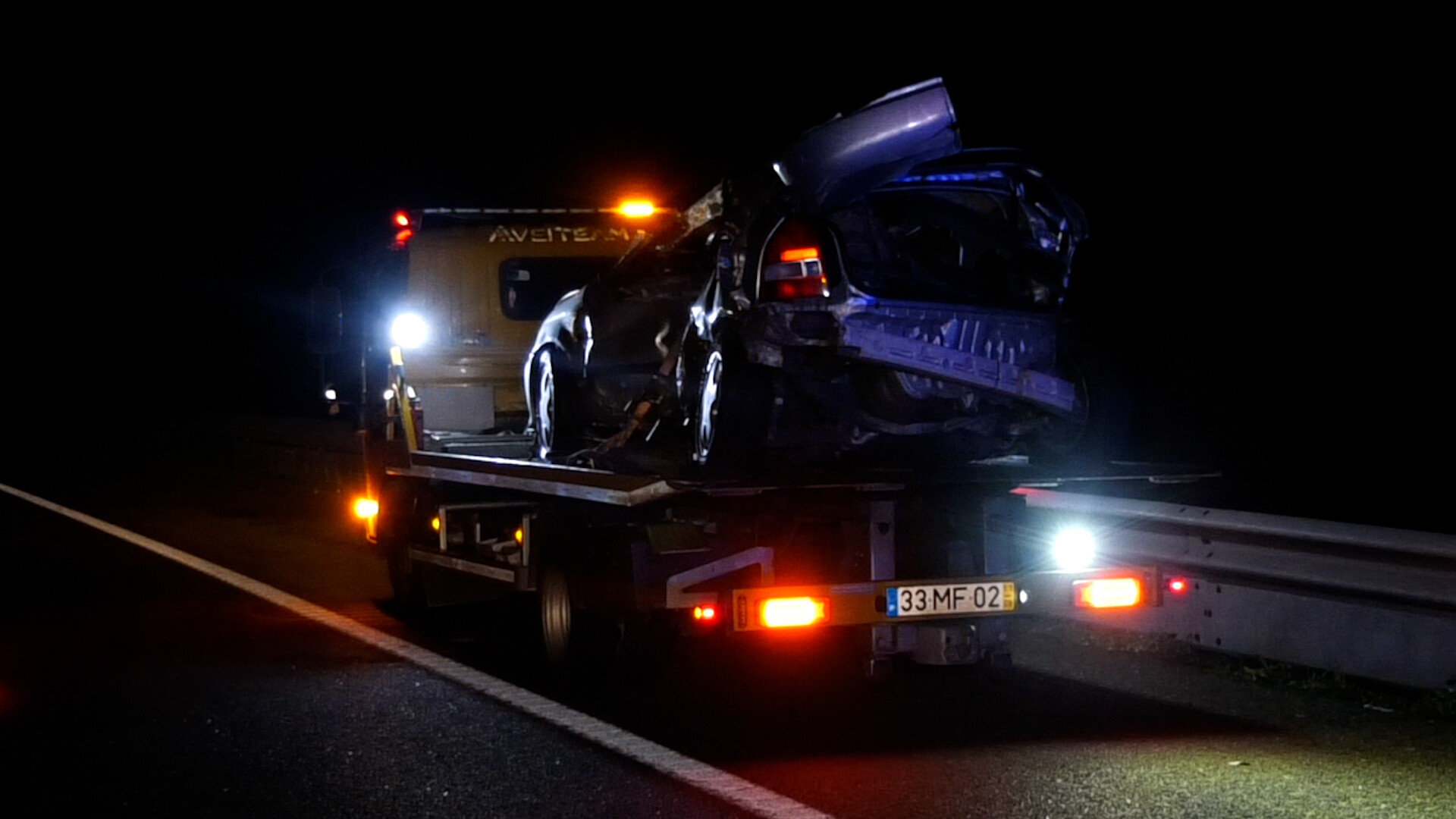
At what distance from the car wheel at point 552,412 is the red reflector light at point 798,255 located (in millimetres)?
2875

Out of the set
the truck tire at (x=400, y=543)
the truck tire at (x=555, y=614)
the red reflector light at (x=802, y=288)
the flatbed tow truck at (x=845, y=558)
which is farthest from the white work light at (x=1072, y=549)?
the truck tire at (x=400, y=543)

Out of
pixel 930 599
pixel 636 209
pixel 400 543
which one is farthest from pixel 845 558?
pixel 636 209

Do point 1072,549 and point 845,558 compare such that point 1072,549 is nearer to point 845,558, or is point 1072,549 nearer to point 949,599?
point 949,599

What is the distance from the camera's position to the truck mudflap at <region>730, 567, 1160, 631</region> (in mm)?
8016

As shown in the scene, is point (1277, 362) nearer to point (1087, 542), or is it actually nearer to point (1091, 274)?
point (1091, 274)

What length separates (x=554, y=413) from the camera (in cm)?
1073

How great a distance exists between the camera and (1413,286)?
1694cm

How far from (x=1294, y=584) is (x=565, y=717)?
11.1ft

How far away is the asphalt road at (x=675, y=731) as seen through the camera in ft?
22.8

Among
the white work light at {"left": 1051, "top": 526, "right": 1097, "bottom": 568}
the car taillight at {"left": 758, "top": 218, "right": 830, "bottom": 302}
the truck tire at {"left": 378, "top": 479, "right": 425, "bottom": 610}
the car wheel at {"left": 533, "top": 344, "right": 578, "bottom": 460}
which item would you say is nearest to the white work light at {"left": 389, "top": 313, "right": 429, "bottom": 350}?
the truck tire at {"left": 378, "top": 479, "right": 425, "bottom": 610}

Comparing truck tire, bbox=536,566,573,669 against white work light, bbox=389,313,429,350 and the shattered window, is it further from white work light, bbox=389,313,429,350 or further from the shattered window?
white work light, bbox=389,313,429,350

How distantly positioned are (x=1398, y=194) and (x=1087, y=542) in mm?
10991

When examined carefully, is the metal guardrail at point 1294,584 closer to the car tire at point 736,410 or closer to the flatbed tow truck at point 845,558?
the flatbed tow truck at point 845,558

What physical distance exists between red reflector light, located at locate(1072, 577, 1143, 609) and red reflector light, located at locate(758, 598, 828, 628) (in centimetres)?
117
